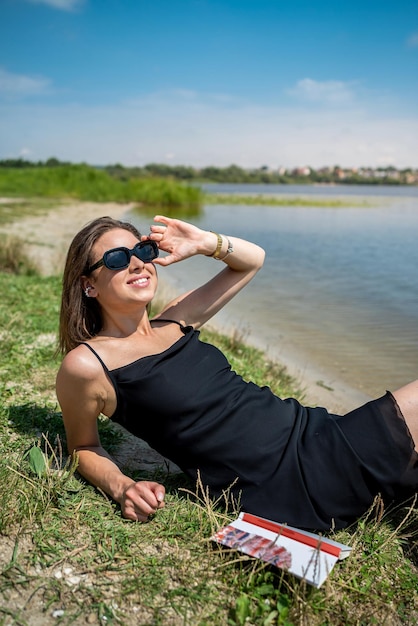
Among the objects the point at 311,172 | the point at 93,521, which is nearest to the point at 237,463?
the point at 93,521

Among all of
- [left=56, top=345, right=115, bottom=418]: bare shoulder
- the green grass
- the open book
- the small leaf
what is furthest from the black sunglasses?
the green grass

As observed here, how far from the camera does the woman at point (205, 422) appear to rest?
8.00 ft

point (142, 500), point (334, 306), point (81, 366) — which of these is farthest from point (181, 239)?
point (334, 306)

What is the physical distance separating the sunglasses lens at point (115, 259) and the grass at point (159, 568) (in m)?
0.91

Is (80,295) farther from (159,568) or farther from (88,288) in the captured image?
(159,568)

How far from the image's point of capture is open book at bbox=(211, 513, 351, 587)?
2.12 meters

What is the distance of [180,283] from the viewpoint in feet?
37.1

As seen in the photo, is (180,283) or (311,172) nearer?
(180,283)

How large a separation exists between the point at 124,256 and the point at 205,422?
2.63 feet

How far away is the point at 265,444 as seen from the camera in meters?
2.49

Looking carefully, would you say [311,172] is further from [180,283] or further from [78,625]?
[78,625]

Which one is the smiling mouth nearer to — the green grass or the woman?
the woman

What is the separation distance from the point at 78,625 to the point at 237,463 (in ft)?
2.87

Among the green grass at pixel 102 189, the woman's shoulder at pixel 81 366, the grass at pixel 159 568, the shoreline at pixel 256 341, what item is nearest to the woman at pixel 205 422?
the woman's shoulder at pixel 81 366
